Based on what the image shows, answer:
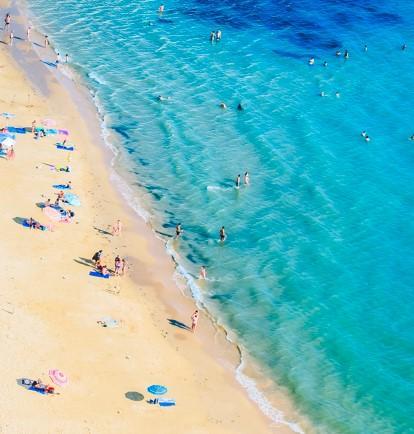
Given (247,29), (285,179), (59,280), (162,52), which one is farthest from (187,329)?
(247,29)

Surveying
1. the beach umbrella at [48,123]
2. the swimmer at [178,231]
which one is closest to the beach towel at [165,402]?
the swimmer at [178,231]

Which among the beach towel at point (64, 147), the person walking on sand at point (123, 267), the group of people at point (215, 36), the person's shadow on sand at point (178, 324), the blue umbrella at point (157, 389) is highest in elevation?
the group of people at point (215, 36)

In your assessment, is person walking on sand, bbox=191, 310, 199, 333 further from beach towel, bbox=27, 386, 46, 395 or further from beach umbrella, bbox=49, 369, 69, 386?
beach towel, bbox=27, 386, 46, 395

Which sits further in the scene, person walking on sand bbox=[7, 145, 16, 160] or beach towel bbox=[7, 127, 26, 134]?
beach towel bbox=[7, 127, 26, 134]

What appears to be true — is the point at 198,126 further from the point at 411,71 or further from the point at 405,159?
the point at 411,71

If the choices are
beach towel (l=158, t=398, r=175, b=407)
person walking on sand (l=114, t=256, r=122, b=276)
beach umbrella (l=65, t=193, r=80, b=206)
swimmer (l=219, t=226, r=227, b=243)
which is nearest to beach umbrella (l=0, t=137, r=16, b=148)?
beach umbrella (l=65, t=193, r=80, b=206)

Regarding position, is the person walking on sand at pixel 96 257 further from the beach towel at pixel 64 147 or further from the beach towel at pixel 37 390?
the beach towel at pixel 64 147
